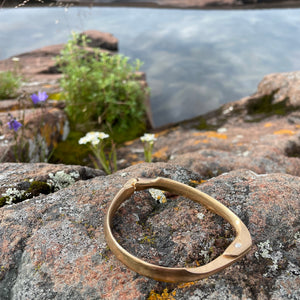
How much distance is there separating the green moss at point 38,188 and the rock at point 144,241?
14cm

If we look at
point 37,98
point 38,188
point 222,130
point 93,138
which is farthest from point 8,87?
point 38,188

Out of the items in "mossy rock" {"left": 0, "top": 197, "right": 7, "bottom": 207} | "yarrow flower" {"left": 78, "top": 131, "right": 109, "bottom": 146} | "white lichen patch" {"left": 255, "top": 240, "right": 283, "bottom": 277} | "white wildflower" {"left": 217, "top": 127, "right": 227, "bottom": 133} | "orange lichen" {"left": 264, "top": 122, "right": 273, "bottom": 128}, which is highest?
"mossy rock" {"left": 0, "top": 197, "right": 7, "bottom": 207}

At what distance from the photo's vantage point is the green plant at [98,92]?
4.53 meters

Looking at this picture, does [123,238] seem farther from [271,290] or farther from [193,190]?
[271,290]

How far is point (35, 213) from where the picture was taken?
1738 millimetres

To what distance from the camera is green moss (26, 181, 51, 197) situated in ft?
6.53

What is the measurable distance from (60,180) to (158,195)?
71cm

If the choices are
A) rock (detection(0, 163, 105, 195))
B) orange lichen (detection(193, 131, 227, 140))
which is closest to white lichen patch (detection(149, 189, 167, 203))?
rock (detection(0, 163, 105, 195))

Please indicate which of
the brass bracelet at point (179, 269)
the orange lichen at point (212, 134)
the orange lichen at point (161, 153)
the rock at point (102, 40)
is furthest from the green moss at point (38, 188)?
the rock at point (102, 40)

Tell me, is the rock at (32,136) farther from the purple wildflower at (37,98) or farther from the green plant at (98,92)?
the green plant at (98,92)

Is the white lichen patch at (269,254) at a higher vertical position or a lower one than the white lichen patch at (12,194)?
lower

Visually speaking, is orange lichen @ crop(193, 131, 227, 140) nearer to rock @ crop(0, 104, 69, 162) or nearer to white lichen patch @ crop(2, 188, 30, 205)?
rock @ crop(0, 104, 69, 162)

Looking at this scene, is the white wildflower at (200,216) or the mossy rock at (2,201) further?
the mossy rock at (2,201)

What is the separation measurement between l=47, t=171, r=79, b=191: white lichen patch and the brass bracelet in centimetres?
52
